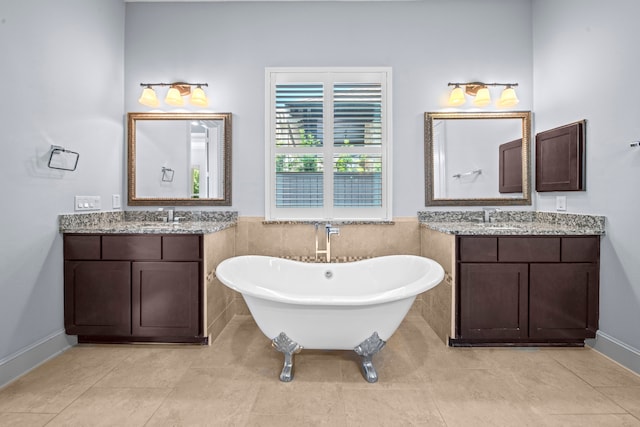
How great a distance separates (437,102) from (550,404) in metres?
2.34

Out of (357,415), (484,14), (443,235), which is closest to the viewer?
(357,415)

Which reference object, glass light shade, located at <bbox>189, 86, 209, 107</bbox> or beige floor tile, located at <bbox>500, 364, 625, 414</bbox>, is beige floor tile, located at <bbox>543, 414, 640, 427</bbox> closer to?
beige floor tile, located at <bbox>500, 364, 625, 414</bbox>

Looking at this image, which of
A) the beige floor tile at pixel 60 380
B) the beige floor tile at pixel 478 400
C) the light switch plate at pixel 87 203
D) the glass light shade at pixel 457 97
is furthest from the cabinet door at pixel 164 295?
the glass light shade at pixel 457 97

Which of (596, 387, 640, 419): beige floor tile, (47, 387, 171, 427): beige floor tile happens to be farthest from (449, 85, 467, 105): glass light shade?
(47, 387, 171, 427): beige floor tile

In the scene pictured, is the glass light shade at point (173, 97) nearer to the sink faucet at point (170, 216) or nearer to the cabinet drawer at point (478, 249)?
the sink faucet at point (170, 216)

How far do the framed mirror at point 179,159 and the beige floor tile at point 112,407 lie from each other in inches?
61.5

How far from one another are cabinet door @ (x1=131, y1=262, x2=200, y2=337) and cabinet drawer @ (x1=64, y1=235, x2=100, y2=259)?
30cm

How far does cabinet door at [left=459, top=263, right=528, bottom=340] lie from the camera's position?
220cm

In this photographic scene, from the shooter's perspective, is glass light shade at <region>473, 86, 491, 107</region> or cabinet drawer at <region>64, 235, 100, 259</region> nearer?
cabinet drawer at <region>64, 235, 100, 259</region>

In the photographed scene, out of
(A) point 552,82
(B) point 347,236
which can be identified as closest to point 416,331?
(B) point 347,236

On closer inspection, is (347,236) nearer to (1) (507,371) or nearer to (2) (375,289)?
(2) (375,289)

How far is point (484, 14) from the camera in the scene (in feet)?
9.31

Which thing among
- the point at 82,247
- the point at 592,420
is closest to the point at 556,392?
the point at 592,420

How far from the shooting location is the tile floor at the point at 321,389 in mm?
1538
